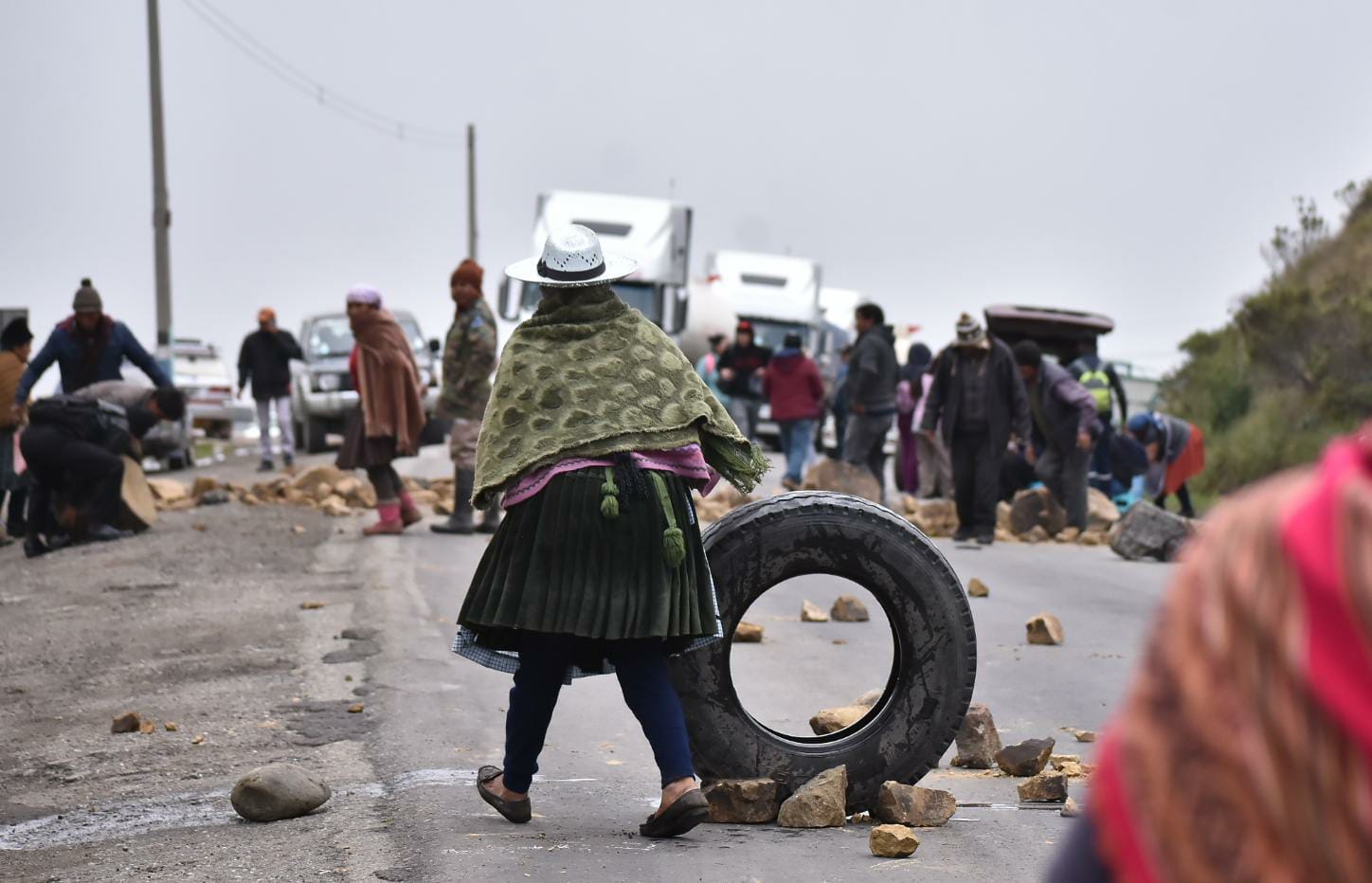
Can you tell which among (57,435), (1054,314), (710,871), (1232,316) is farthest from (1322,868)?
(1232,316)

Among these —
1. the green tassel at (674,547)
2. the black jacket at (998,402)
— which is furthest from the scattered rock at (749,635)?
the black jacket at (998,402)

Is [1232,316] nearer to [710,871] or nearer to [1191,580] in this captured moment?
[710,871]

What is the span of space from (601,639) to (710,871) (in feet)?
2.76

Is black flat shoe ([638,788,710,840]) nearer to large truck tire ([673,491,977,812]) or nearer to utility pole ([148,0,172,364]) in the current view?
large truck tire ([673,491,977,812])

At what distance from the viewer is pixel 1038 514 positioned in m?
17.4

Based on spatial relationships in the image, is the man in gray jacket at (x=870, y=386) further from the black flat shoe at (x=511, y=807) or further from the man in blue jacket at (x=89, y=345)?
the black flat shoe at (x=511, y=807)

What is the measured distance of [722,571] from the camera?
6047 mm

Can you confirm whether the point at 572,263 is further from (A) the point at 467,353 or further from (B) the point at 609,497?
(A) the point at 467,353

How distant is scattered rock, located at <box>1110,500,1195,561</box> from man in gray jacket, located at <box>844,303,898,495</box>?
4138 millimetres

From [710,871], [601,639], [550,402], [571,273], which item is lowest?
[710,871]

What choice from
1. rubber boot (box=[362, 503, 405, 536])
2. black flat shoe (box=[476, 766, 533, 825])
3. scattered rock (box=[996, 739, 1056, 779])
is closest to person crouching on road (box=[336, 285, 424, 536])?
rubber boot (box=[362, 503, 405, 536])

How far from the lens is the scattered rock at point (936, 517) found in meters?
17.4

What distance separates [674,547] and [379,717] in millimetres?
2556

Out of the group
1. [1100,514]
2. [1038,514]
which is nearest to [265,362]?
[1038,514]
